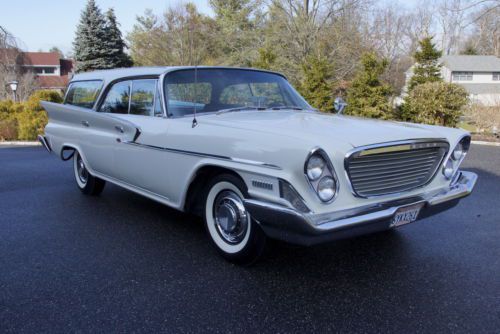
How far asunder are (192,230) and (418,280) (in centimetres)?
214

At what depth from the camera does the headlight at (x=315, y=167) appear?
8.43ft

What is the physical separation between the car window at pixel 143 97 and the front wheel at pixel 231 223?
1.22 metres

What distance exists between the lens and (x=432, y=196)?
3092 mm

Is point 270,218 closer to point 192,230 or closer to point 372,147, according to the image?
point 372,147

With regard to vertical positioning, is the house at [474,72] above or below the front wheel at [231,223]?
above

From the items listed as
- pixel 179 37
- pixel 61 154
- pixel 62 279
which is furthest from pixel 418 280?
pixel 179 37

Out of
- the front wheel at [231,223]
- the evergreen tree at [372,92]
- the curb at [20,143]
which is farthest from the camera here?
the curb at [20,143]

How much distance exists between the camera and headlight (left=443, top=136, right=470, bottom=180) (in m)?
3.36

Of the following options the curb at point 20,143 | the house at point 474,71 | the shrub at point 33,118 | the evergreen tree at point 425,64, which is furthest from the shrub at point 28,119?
the house at point 474,71

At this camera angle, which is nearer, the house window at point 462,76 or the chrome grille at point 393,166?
the chrome grille at point 393,166

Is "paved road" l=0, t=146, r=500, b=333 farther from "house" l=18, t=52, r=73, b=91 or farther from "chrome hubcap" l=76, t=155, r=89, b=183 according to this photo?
"house" l=18, t=52, r=73, b=91

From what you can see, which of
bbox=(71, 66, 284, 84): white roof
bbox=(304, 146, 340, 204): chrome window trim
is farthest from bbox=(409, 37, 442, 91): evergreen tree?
bbox=(304, 146, 340, 204): chrome window trim

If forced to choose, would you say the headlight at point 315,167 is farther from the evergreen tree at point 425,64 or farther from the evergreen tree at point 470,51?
the evergreen tree at point 470,51

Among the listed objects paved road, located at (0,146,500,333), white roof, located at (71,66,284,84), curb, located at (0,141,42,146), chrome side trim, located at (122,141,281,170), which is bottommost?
curb, located at (0,141,42,146)
